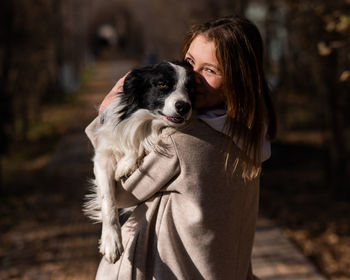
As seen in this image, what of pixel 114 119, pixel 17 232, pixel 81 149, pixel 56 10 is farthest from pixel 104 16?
pixel 114 119

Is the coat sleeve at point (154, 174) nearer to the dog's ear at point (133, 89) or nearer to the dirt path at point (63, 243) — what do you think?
the dog's ear at point (133, 89)

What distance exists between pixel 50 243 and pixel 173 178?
490cm

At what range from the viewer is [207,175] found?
Answer: 6.58 ft

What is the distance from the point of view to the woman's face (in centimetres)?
204

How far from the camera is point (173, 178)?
6.66ft

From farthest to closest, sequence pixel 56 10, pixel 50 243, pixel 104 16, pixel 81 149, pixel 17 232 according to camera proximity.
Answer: pixel 104 16 < pixel 56 10 < pixel 81 149 < pixel 17 232 < pixel 50 243

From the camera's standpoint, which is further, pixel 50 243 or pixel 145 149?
pixel 50 243

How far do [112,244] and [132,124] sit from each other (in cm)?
54

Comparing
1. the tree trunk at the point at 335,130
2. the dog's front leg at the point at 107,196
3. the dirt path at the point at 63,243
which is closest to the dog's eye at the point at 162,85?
the dog's front leg at the point at 107,196

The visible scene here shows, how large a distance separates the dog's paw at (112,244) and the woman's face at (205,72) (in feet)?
2.24

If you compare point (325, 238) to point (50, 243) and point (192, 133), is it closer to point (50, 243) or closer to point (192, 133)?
point (50, 243)

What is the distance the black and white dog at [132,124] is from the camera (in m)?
2.11

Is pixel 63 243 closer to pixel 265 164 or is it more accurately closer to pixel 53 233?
pixel 53 233

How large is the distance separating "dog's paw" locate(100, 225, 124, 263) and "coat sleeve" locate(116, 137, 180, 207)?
218 mm
